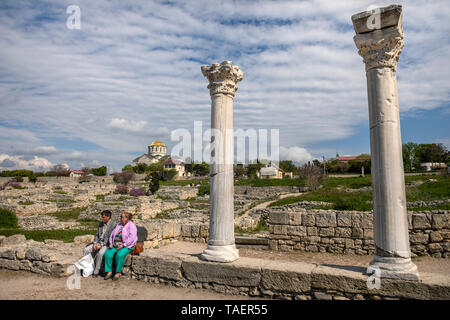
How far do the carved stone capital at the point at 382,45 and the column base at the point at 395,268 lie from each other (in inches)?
121

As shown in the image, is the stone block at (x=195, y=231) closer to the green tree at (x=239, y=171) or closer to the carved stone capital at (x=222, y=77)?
the carved stone capital at (x=222, y=77)

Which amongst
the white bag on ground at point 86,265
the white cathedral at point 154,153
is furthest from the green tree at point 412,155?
the white cathedral at point 154,153

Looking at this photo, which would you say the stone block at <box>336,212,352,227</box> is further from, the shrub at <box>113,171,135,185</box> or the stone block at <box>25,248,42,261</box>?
the shrub at <box>113,171,135,185</box>

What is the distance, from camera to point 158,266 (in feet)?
19.0

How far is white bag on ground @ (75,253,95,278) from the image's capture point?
20.1ft

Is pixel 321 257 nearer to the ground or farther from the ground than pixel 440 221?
nearer to the ground

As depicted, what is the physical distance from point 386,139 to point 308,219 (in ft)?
14.6

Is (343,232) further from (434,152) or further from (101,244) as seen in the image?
(434,152)

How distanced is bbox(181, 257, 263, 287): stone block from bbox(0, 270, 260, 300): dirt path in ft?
0.72

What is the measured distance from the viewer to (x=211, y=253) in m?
5.60

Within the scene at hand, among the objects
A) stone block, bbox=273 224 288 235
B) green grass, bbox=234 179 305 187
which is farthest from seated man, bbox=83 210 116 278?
green grass, bbox=234 179 305 187

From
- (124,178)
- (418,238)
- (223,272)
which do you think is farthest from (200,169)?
(223,272)

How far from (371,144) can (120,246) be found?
16.7 ft
